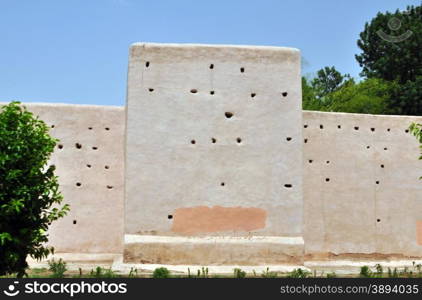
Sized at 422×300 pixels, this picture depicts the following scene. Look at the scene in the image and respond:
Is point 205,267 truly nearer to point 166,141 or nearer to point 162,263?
point 162,263

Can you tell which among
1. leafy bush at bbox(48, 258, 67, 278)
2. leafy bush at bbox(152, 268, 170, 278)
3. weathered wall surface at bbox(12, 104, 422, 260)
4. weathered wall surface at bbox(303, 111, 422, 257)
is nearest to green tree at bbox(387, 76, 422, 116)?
weathered wall surface at bbox(12, 104, 422, 260)

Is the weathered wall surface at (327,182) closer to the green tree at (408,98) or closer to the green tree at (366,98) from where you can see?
the green tree at (408,98)

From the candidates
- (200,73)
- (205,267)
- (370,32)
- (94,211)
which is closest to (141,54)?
(200,73)

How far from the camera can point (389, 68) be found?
26.2 m

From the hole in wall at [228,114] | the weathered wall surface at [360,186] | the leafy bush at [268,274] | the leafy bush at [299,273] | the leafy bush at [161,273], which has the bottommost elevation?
the leafy bush at [268,274]

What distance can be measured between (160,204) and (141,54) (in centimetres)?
272

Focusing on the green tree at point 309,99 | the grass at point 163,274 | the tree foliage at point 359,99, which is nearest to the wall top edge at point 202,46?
the grass at point 163,274

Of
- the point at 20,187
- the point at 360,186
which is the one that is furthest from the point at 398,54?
the point at 20,187

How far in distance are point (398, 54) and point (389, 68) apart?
80 centimetres

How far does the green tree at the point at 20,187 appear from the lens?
21.9 ft

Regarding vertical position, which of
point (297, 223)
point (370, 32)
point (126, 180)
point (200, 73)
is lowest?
point (297, 223)

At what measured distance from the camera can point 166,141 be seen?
1033cm

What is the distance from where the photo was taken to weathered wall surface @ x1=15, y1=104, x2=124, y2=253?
11.1 m

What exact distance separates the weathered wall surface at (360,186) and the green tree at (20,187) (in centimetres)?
625
